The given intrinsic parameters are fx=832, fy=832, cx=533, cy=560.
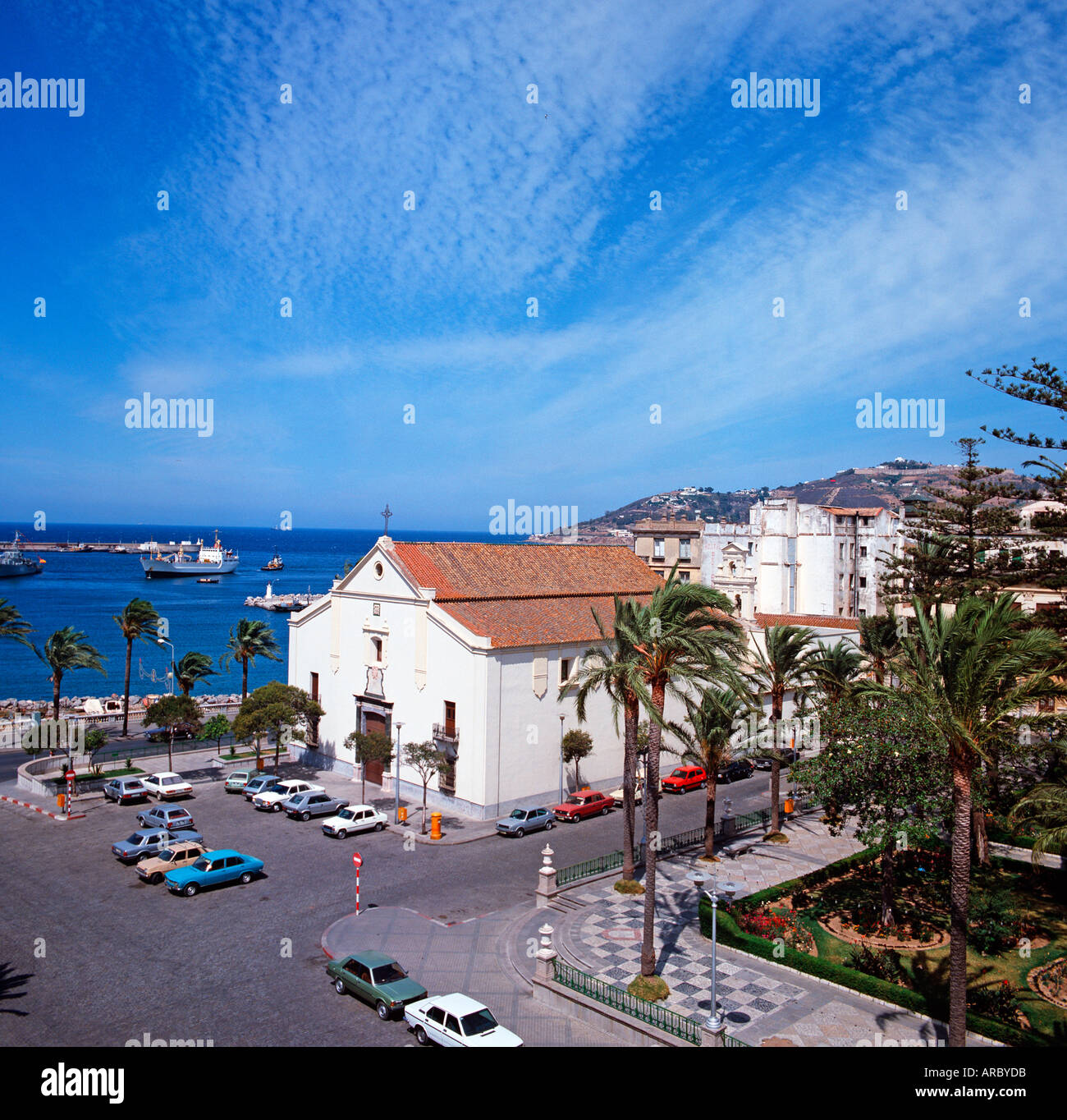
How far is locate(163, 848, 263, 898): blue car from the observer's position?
27422mm

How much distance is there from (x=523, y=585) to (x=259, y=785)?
16.3 m

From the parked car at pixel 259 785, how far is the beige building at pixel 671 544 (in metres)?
44.6

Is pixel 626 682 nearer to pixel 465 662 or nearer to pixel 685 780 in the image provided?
pixel 465 662

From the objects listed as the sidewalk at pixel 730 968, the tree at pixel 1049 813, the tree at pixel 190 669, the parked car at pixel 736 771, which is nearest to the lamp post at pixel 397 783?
the sidewalk at pixel 730 968

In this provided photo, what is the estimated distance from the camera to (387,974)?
20.2 meters

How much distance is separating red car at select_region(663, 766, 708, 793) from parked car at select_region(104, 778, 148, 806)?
25256mm

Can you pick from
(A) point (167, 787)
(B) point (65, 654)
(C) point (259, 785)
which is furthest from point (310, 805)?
(B) point (65, 654)

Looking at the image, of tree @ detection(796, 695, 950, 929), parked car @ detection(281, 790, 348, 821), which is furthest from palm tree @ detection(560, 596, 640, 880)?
parked car @ detection(281, 790, 348, 821)

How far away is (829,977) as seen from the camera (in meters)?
21.3

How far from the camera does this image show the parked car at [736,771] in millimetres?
44219

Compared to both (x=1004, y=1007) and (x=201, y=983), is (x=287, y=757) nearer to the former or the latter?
(x=201, y=983)

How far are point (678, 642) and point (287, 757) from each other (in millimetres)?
33185

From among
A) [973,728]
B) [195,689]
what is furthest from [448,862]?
[195,689]

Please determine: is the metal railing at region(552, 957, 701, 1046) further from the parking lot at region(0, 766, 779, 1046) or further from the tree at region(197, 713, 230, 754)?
the tree at region(197, 713, 230, 754)
